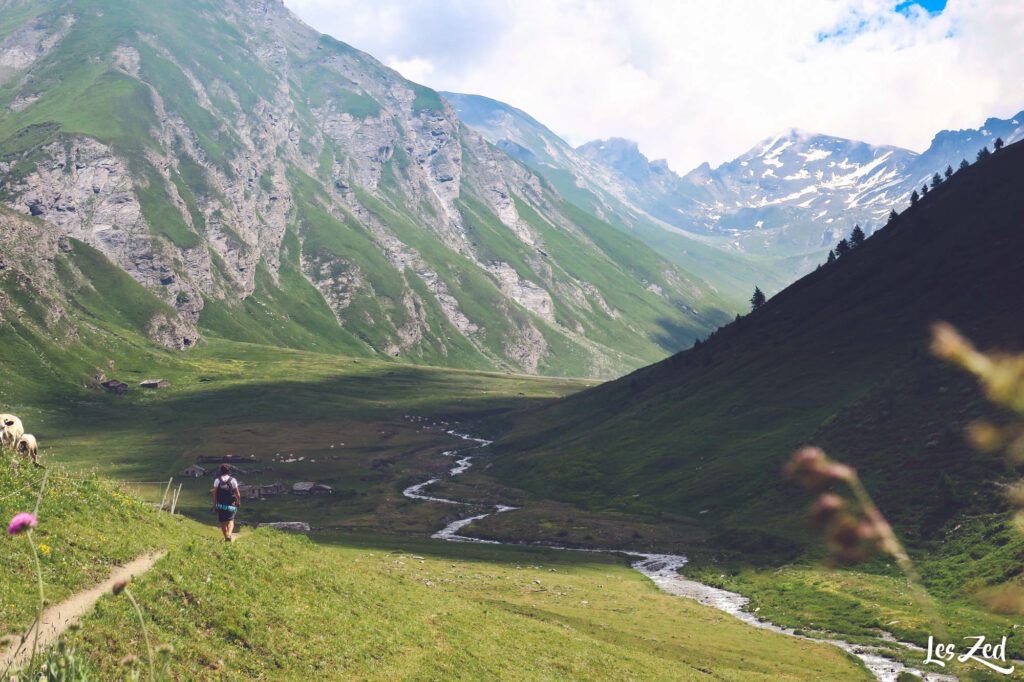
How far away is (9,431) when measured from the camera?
35.7 metres

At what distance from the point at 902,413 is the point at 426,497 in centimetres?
11476

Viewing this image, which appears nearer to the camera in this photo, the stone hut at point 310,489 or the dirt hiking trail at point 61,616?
the dirt hiking trail at point 61,616

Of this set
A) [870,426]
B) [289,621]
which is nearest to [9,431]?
[289,621]

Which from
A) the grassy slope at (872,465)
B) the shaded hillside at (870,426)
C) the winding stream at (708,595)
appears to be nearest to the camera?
the winding stream at (708,595)

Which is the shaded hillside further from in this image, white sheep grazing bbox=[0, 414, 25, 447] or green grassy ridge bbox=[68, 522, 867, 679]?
white sheep grazing bbox=[0, 414, 25, 447]

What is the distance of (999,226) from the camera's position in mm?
187625

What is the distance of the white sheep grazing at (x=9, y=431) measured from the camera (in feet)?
116

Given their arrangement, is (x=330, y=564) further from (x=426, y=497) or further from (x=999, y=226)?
(x=999, y=226)

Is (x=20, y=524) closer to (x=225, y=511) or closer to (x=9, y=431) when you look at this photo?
(x=225, y=511)

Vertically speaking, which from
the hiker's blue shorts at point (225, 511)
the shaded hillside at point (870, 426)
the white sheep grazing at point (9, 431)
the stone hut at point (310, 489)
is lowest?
the stone hut at point (310, 489)

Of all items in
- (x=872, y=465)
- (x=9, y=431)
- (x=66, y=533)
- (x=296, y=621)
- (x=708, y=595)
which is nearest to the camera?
(x=66, y=533)

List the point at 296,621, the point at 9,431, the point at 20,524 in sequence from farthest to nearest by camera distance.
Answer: the point at 9,431
the point at 296,621
the point at 20,524

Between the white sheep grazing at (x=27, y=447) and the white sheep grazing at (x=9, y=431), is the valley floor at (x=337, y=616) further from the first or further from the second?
the white sheep grazing at (x=9, y=431)

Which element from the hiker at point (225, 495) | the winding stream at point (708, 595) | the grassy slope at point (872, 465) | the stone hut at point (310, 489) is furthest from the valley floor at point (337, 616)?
the stone hut at point (310, 489)
